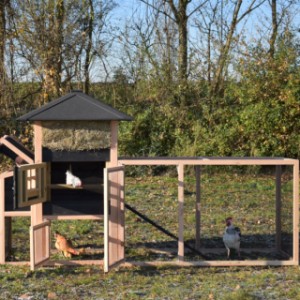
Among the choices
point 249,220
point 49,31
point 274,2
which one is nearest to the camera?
point 249,220

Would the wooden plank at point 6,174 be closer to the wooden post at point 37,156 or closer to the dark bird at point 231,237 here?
the wooden post at point 37,156

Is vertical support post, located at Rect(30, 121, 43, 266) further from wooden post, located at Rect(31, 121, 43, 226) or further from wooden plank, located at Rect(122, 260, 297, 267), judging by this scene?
wooden plank, located at Rect(122, 260, 297, 267)

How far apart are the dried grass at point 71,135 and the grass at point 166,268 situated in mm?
1557

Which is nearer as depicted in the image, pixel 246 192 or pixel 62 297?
pixel 62 297

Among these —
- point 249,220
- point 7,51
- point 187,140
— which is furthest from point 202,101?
point 249,220

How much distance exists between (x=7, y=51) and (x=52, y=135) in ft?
41.0

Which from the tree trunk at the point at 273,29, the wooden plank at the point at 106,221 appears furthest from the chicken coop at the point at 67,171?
the tree trunk at the point at 273,29

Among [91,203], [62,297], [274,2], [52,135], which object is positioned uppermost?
[274,2]

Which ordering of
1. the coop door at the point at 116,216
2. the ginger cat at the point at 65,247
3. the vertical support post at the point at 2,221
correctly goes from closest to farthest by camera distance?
the coop door at the point at 116,216, the vertical support post at the point at 2,221, the ginger cat at the point at 65,247

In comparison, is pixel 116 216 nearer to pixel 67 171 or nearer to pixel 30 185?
pixel 67 171

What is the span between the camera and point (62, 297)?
22.2ft

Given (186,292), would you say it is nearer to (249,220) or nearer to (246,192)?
(249,220)

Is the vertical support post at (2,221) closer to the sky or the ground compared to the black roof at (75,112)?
closer to the ground

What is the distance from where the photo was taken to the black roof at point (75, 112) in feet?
26.6
